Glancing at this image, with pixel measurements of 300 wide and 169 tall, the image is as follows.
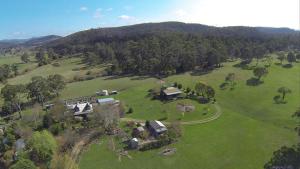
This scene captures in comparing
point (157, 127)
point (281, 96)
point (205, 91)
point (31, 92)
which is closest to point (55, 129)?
point (157, 127)

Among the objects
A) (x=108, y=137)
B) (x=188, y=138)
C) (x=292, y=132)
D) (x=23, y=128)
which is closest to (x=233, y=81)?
(x=292, y=132)

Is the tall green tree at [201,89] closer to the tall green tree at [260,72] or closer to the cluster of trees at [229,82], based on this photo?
the cluster of trees at [229,82]

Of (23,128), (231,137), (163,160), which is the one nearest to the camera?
(163,160)

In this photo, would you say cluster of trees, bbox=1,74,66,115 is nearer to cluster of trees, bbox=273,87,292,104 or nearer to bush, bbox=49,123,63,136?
bush, bbox=49,123,63,136

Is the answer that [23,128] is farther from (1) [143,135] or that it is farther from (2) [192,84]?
(2) [192,84]

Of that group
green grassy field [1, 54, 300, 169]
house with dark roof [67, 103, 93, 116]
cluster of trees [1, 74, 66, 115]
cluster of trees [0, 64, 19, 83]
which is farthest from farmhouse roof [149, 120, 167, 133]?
cluster of trees [0, 64, 19, 83]

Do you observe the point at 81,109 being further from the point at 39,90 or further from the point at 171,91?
the point at 171,91
